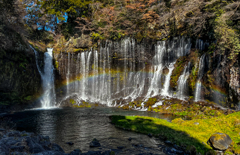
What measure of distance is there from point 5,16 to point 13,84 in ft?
32.2

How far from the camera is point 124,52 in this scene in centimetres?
3130

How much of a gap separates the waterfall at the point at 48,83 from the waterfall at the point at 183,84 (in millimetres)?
23062

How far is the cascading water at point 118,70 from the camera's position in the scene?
29.3 metres

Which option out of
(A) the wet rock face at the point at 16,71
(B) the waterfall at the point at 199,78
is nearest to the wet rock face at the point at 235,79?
(B) the waterfall at the point at 199,78

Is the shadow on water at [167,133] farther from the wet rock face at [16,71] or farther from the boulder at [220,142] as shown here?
the wet rock face at [16,71]

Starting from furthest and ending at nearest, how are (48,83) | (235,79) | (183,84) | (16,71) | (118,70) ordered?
(118,70), (48,83), (183,84), (16,71), (235,79)

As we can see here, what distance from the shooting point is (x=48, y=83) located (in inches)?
1155

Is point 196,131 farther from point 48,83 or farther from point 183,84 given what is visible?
point 48,83

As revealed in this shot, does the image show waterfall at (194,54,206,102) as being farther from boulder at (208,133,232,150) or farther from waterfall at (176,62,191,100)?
boulder at (208,133,232,150)

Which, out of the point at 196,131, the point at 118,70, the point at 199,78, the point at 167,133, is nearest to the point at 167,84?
the point at 199,78

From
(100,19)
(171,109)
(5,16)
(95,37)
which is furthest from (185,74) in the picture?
(5,16)

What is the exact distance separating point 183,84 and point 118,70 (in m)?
13.0

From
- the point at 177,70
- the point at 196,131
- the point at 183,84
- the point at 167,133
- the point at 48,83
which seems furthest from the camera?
the point at 48,83

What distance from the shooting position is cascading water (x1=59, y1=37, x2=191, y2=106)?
2933cm
